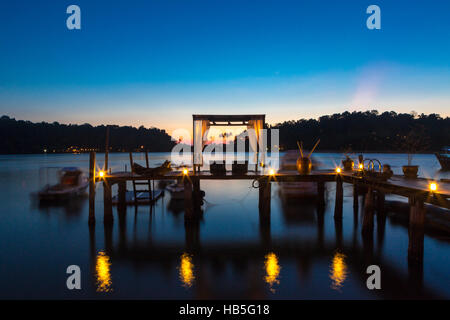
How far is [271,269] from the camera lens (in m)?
11.3

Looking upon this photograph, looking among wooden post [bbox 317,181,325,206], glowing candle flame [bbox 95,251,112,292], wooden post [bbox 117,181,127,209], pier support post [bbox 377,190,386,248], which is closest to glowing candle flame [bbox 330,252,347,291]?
pier support post [bbox 377,190,386,248]

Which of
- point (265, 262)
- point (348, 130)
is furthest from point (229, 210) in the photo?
point (348, 130)

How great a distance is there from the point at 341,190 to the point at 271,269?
8.39 metres

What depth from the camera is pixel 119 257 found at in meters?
13.0

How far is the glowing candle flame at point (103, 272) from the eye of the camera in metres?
10.0

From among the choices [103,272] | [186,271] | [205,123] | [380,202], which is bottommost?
[103,272]

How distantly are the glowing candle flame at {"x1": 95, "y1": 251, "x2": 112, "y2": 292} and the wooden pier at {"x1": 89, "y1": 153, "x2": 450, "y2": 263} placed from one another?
443 centimetres

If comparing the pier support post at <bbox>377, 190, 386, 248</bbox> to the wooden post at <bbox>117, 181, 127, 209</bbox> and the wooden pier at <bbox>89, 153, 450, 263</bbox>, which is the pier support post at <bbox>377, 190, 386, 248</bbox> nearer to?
the wooden pier at <bbox>89, 153, 450, 263</bbox>

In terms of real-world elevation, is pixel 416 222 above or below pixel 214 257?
above

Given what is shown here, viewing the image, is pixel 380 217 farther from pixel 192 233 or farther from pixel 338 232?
pixel 192 233

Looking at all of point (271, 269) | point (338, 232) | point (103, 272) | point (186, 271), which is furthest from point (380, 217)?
point (103, 272)

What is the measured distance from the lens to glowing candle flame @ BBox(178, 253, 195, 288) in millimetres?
10250

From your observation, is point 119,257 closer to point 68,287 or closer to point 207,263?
point 68,287

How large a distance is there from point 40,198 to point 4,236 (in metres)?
11.2
